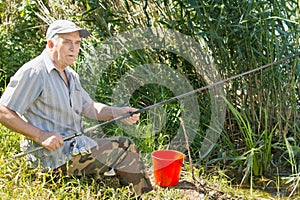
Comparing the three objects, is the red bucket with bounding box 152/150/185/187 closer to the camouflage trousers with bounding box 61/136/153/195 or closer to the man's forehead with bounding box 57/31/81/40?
the camouflage trousers with bounding box 61/136/153/195

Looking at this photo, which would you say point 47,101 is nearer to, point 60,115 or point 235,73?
point 60,115

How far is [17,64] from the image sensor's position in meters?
4.55

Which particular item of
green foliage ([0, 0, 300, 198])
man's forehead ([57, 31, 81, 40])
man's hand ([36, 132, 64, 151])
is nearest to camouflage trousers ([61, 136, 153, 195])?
green foliage ([0, 0, 300, 198])

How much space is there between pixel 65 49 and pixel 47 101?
0.29 metres

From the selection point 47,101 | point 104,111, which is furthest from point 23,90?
point 104,111

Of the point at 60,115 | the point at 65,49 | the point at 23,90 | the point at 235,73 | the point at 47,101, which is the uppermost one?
the point at 65,49

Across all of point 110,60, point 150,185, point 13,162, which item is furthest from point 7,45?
point 150,185

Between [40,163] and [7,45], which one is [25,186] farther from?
[7,45]

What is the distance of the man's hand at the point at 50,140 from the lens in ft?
8.55

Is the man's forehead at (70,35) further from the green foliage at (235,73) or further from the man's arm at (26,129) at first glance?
the green foliage at (235,73)

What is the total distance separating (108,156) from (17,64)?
6.63 ft

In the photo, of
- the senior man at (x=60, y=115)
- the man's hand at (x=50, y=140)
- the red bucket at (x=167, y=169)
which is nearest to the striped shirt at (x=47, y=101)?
the senior man at (x=60, y=115)

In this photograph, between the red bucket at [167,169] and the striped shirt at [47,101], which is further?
the red bucket at [167,169]

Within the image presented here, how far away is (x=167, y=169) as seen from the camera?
9.66 ft
